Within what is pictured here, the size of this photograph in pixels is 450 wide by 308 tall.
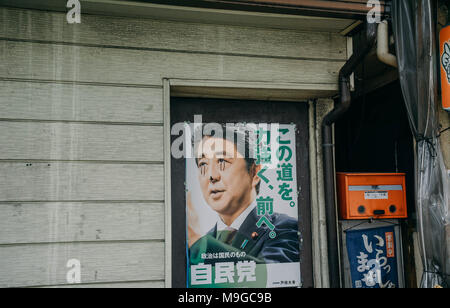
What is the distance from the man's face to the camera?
4664mm

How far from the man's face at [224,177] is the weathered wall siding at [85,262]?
96cm

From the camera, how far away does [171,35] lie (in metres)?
4.23

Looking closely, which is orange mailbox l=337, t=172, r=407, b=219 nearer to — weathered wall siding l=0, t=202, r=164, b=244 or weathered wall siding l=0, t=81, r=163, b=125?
weathered wall siding l=0, t=202, r=164, b=244

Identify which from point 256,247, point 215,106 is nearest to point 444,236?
point 256,247

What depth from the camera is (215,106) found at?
4.73m

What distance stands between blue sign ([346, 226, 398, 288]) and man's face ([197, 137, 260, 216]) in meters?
1.34

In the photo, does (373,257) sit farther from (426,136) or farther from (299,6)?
(299,6)

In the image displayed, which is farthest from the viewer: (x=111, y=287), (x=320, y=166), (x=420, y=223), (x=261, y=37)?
(x=320, y=166)

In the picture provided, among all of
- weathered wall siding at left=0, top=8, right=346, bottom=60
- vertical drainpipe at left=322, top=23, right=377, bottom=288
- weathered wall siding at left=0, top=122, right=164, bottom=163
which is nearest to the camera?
weathered wall siding at left=0, top=122, right=164, bottom=163

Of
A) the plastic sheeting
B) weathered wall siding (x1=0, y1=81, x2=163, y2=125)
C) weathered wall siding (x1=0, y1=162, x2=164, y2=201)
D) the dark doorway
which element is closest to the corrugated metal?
the plastic sheeting

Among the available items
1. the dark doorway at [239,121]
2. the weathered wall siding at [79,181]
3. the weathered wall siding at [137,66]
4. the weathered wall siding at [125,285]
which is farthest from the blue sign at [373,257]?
the weathered wall siding at [79,181]

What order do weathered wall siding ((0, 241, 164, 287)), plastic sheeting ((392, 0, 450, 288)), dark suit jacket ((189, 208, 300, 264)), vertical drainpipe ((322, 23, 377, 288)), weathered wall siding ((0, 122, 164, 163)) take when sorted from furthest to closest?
1. dark suit jacket ((189, 208, 300, 264))
2. vertical drainpipe ((322, 23, 377, 288))
3. plastic sheeting ((392, 0, 450, 288))
4. weathered wall siding ((0, 122, 164, 163))
5. weathered wall siding ((0, 241, 164, 287))
